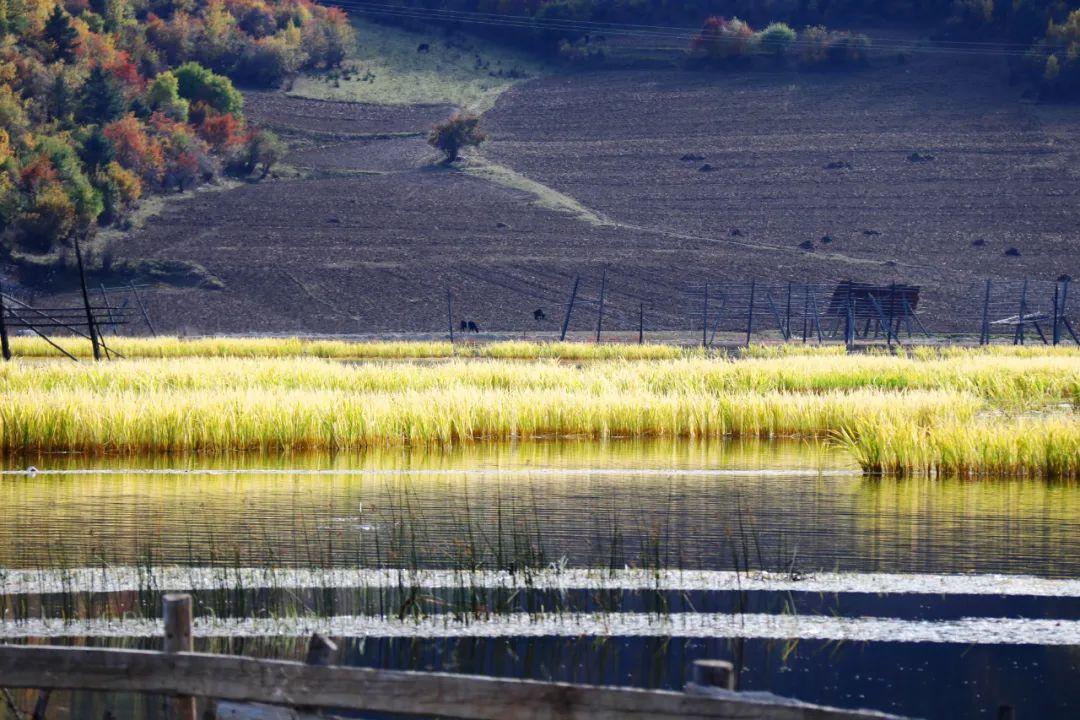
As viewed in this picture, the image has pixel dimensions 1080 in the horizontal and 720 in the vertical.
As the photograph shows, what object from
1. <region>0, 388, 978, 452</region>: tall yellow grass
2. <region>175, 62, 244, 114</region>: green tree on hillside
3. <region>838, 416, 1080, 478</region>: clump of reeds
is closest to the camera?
<region>838, 416, 1080, 478</region>: clump of reeds

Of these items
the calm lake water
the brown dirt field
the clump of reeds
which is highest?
the calm lake water

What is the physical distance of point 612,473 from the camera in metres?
20.6

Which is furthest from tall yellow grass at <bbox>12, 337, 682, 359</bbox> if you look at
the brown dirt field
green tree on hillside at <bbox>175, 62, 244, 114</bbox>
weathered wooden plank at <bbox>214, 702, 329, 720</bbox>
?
green tree on hillside at <bbox>175, 62, 244, 114</bbox>

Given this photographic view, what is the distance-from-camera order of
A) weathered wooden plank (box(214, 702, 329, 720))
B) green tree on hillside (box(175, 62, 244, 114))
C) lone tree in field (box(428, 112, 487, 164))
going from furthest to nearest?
1. green tree on hillside (box(175, 62, 244, 114))
2. lone tree in field (box(428, 112, 487, 164))
3. weathered wooden plank (box(214, 702, 329, 720))

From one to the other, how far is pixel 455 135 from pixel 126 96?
20410 millimetres

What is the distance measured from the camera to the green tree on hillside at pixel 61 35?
96.7m

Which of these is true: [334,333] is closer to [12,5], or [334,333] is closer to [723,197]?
[723,197]

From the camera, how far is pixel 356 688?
7004 mm

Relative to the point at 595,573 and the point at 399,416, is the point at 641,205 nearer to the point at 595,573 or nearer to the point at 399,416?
the point at 399,416

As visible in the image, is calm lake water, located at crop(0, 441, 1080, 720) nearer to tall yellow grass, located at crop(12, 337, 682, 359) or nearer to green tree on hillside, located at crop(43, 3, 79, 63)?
tall yellow grass, located at crop(12, 337, 682, 359)

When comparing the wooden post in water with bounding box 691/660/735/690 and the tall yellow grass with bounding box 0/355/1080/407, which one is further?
the tall yellow grass with bounding box 0/355/1080/407

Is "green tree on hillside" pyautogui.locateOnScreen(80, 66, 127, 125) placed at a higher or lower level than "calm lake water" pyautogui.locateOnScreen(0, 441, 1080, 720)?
lower

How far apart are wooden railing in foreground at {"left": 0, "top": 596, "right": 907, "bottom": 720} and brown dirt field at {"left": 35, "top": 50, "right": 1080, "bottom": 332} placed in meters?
59.3

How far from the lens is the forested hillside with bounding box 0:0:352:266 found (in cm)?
7919
